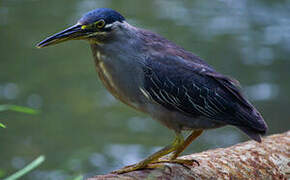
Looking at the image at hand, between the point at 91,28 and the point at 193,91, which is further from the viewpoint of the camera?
the point at 193,91

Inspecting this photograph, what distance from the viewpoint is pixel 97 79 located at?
9750 mm

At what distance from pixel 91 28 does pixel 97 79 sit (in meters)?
5.91

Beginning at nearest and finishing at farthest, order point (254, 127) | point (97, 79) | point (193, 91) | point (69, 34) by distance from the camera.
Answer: point (69, 34), point (254, 127), point (193, 91), point (97, 79)

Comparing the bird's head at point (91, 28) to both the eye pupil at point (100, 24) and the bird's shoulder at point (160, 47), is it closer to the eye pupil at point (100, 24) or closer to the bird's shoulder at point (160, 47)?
the eye pupil at point (100, 24)

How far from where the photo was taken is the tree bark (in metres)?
3.88

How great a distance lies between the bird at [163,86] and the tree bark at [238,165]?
0.12m

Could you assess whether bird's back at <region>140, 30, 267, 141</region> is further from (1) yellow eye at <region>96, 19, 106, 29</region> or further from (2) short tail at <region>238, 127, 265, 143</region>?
(1) yellow eye at <region>96, 19, 106, 29</region>

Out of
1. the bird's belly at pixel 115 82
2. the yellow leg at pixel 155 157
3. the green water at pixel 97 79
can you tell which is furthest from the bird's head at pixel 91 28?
the green water at pixel 97 79

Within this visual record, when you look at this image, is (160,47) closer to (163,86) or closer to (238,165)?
(163,86)

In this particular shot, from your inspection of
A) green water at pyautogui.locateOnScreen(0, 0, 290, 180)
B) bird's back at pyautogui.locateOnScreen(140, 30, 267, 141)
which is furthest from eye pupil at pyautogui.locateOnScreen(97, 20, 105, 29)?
green water at pyautogui.locateOnScreen(0, 0, 290, 180)

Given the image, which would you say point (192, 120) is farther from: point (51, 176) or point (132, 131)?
point (132, 131)

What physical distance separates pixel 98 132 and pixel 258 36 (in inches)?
194

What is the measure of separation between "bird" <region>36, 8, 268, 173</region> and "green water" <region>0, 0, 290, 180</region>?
1.99 metres

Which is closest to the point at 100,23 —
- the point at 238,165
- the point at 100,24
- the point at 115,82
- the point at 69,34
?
the point at 100,24
